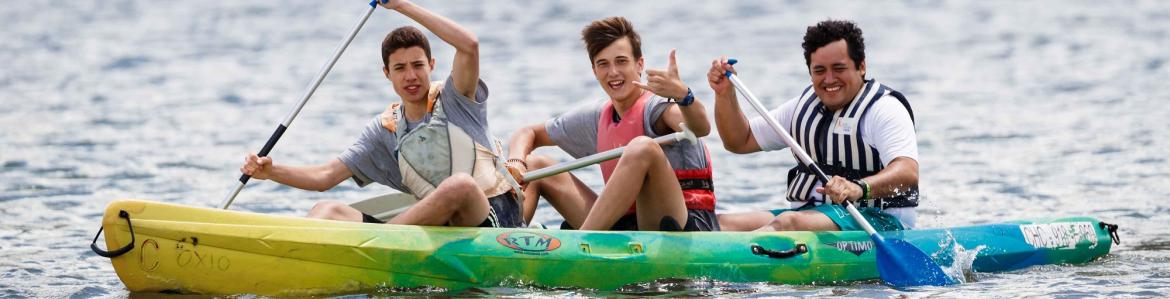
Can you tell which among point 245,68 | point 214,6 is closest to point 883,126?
point 245,68

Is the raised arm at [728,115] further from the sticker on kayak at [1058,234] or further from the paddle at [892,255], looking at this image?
the sticker on kayak at [1058,234]

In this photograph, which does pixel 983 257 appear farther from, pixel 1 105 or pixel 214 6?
pixel 214 6

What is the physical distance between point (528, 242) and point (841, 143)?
4.78 feet

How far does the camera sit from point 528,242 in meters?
6.38

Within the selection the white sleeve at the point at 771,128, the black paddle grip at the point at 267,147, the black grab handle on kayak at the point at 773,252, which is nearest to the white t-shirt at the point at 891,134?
the white sleeve at the point at 771,128

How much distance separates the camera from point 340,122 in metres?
15.0

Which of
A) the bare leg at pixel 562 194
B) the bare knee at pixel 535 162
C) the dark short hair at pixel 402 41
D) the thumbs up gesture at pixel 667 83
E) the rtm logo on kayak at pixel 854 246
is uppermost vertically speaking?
the dark short hair at pixel 402 41

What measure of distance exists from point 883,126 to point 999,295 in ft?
2.79

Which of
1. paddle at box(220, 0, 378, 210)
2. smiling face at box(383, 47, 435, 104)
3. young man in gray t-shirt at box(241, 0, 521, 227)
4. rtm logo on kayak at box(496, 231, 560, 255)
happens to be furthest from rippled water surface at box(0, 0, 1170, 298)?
smiling face at box(383, 47, 435, 104)

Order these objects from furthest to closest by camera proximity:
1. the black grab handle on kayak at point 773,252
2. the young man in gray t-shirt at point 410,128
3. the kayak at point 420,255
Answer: the black grab handle on kayak at point 773,252 → the young man in gray t-shirt at point 410,128 → the kayak at point 420,255

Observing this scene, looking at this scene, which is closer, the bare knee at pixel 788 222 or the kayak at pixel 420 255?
the kayak at pixel 420 255

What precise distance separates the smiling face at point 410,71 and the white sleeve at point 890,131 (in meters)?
1.89

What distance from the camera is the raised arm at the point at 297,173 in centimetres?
657

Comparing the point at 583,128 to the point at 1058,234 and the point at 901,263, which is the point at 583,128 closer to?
the point at 901,263
